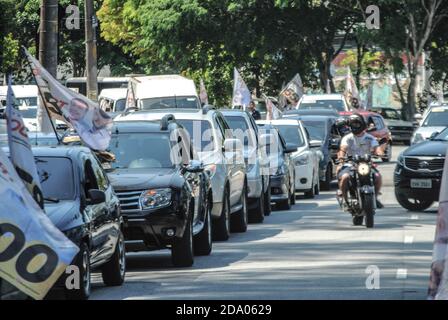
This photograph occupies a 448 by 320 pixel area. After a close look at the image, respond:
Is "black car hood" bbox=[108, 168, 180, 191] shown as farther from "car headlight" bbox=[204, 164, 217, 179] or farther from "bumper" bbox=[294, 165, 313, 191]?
"bumper" bbox=[294, 165, 313, 191]

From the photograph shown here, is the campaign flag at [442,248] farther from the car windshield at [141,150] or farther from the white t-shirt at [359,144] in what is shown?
the white t-shirt at [359,144]

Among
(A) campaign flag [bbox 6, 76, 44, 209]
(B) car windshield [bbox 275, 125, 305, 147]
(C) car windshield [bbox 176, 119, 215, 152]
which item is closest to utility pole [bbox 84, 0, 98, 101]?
(B) car windshield [bbox 275, 125, 305, 147]

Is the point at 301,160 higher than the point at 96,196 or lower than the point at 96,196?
lower

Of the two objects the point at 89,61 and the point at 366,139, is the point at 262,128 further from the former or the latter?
the point at 89,61

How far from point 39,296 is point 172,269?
277 inches

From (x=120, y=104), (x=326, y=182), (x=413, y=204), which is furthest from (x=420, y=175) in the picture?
(x=120, y=104)

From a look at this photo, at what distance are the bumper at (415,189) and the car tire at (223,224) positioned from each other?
5964mm

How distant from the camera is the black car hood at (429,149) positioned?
86.5 feet

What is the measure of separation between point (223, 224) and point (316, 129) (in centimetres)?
1476

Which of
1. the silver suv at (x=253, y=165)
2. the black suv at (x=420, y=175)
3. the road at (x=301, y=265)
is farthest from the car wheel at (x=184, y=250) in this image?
the black suv at (x=420, y=175)

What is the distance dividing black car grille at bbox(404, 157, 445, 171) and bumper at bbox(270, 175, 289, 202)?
229 centimetres

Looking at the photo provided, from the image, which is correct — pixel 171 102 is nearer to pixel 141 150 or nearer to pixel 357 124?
pixel 357 124

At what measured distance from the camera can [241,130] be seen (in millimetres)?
25562

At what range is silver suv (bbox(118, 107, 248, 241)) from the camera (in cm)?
2048
